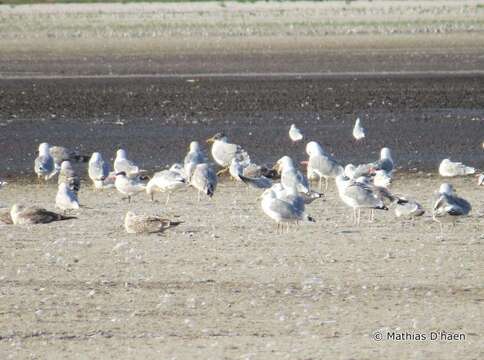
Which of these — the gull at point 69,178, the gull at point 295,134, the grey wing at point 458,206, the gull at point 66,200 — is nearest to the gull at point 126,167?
the gull at point 69,178

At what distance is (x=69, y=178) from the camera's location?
48.4ft

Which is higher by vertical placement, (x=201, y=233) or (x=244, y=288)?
(x=201, y=233)

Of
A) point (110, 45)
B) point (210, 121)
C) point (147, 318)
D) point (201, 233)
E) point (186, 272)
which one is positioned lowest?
Result: point (147, 318)

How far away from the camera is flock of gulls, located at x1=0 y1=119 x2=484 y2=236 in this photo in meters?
12.1

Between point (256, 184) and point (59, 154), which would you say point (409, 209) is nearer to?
point (256, 184)

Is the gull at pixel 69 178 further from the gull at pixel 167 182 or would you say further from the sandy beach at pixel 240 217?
the gull at pixel 167 182

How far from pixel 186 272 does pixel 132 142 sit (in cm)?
877

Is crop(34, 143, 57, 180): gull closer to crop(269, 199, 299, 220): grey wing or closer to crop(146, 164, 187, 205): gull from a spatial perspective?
crop(146, 164, 187, 205): gull

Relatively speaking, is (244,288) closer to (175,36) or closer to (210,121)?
(210,121)

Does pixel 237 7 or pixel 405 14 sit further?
pixel 237 7

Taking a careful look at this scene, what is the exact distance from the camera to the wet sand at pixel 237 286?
27.5 ft

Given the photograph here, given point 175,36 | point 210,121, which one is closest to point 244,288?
point 210,121

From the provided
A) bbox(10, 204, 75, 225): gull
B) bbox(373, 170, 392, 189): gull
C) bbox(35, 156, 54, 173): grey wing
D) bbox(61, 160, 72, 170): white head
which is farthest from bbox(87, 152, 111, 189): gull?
bbox(373, 170, 392, 189): gull

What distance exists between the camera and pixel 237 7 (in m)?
58.2
